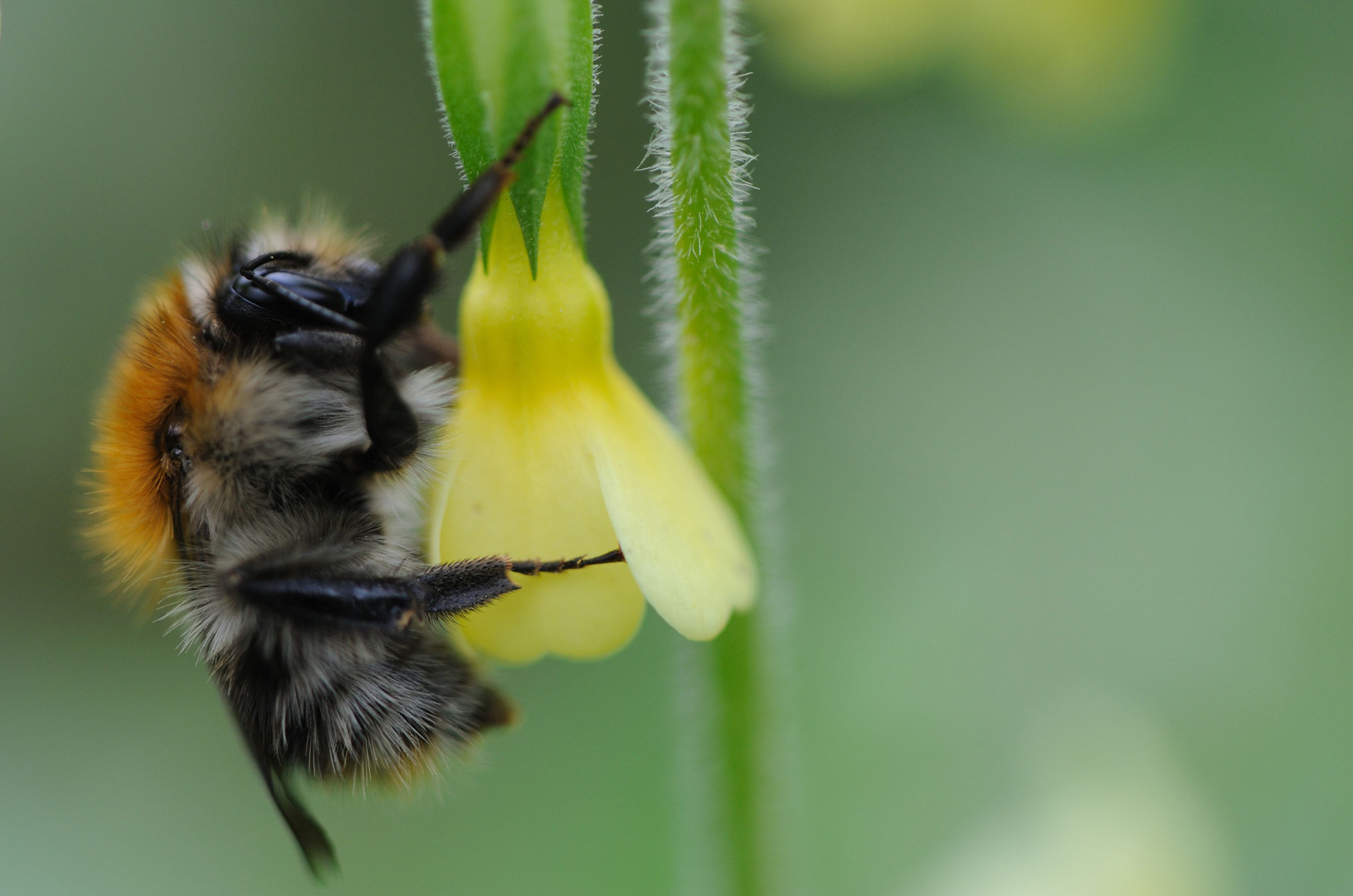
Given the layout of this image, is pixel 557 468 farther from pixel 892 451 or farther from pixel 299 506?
pixel 892 451

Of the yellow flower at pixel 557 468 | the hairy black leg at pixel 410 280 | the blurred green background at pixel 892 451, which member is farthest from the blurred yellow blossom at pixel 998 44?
the hairy black leg at pixel 410 280

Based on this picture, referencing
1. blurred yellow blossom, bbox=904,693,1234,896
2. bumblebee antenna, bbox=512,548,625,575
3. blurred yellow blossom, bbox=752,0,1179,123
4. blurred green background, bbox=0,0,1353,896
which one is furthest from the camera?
blurred green background, bbox=0,0,1353,896

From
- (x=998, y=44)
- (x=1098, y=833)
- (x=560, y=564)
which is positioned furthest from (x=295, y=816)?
(x=998, y=44)

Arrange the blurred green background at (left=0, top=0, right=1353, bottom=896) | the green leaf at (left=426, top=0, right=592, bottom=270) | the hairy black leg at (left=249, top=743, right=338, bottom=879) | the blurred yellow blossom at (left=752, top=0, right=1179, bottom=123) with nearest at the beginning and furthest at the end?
the green leaf at (left=426, top=0, right=592, bottom=270) < the hairy black leg at (left=249, top=743, right=338, bottom=879) < the blurred yellow blossom at (left=752, top=0, right=1179, bottom=123) < the blurred green background at (left=0, top=0, right=1353, bottom=896)

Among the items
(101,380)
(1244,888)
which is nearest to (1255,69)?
(1244,888)

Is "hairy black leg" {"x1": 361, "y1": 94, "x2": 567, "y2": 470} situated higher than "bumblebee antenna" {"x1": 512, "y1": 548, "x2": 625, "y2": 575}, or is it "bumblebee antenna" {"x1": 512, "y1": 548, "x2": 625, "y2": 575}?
"hairy black leg" {"x1": 361, "y1": 94, "x2": 567, "y2": 470}

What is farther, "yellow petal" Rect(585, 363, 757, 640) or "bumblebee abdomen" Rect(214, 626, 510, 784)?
"bumblebee abdomen" Rect(214, 626, 510, 784)

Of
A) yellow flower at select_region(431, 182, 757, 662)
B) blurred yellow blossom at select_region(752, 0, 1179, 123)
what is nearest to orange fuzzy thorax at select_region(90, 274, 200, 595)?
yellow flower at select_region(431, 182, 757, 662)

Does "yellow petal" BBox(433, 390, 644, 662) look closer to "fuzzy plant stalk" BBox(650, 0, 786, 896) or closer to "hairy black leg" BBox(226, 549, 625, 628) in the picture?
"hairy black leg" BBox(226, 549, 625, 628)
